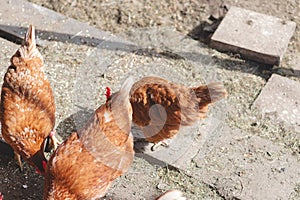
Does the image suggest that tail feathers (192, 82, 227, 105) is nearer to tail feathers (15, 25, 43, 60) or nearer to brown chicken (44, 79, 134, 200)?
brown chicken (44, 79, 134, 200)

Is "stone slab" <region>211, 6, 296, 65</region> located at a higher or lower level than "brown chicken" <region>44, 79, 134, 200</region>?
lower

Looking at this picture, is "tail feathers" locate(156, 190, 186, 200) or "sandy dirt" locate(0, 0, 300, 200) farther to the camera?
"sandy dirt" locate(0, 0, 300, 200)

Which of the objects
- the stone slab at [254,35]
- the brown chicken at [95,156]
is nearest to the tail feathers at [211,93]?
the brown chicken at [95,156]

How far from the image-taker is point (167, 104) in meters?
4.14

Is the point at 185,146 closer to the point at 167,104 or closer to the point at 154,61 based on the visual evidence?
the point at 167,104

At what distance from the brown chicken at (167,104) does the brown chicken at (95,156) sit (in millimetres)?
213

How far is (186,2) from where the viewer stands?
19.2ft

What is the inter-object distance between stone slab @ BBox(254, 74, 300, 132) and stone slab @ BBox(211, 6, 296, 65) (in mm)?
268

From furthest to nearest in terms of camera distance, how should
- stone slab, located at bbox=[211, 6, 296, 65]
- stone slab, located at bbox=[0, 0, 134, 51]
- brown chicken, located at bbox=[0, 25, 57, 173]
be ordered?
stone slab, located at bbox=[0, 0, 134, 51]
stone slab, located at bbox=[211, 6, 296, 65]
brown chicken, located at bbox=[0, 25, 57, 173]

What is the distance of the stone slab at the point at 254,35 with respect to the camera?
5184 mm

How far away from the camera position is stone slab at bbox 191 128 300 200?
421cm

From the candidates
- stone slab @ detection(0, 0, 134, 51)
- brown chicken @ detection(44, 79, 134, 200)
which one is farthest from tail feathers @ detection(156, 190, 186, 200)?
stone slab @ detection(0, 0, 134, 51)

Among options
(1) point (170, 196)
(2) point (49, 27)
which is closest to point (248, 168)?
(1) point (170, 196)

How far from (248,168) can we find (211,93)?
769 millimetres
